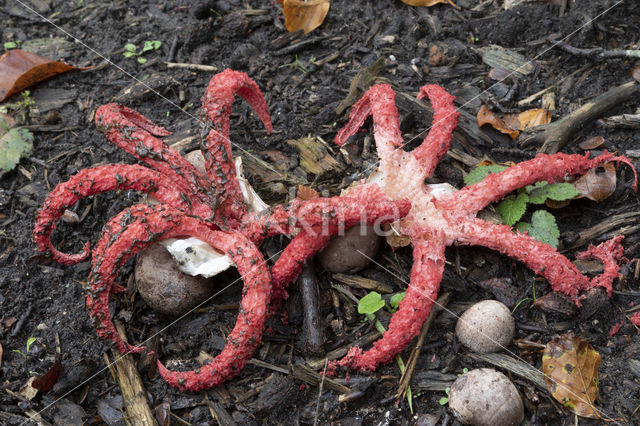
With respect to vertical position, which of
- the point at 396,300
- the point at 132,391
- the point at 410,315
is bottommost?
the point at 132,391

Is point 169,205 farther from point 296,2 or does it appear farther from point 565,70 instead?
point 565,70

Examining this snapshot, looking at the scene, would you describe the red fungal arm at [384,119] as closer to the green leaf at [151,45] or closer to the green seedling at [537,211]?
the green seedling at [537,211]

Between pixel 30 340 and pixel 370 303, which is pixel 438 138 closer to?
pixel 370 303

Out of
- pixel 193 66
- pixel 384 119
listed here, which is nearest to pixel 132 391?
pixel 384 119

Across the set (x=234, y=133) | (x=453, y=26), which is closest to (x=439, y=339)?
(x=234, y=133)

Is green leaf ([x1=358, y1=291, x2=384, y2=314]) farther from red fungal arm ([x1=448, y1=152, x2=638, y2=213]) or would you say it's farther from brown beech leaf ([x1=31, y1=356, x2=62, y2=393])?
brown beech leaf ([x1=31, y1=356, x2=62, y2=393])

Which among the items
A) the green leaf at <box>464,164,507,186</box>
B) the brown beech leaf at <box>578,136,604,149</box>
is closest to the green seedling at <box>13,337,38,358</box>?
the green leaf at <box>464,164,507,186</box>
